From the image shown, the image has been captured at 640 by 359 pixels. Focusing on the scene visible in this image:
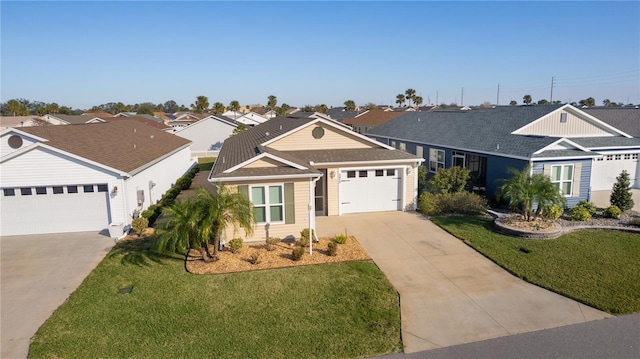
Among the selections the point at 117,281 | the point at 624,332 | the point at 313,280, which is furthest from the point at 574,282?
the point at 117,281

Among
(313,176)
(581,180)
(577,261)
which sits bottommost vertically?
(577,261)

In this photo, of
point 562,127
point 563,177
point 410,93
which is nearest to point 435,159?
point 562,127

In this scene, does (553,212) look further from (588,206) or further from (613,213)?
(613,213)

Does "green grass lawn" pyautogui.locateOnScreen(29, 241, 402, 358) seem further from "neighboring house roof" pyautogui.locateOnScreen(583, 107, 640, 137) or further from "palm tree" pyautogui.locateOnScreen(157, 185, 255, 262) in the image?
"neighboring house roof" pyautogui.locateOnScreen(583, 107, 640, 137)

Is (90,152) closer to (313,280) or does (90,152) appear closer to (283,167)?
(283,167)

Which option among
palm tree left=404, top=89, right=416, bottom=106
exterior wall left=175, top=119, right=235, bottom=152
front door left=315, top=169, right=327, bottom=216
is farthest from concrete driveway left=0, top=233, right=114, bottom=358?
palm tree left=404, top=89, right=416, bottom=106

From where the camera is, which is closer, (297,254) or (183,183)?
(297,254)

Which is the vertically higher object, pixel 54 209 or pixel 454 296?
pixel 54 209
